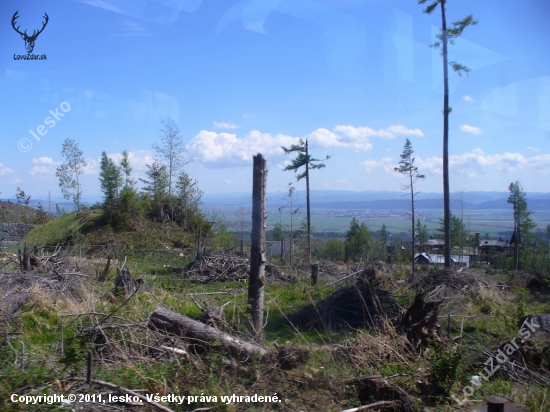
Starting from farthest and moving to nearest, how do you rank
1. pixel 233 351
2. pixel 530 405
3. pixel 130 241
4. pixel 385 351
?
pixel 130 241, pixel 385 351, pixel 233 351, pixel 530 405

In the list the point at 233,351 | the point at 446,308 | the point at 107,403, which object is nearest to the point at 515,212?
the point at 446,308

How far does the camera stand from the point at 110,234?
2480cm

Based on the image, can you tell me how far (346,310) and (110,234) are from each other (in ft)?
62.1

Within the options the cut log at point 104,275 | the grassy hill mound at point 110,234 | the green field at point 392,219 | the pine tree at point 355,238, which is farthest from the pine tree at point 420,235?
the cut log at point 104,275

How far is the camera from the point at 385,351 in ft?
19.2

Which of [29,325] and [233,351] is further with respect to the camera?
[29,325]

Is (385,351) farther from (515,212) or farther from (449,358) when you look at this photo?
(515,212)

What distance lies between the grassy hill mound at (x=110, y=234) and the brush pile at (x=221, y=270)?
8.90m

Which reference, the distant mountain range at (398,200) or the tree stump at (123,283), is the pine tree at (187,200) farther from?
the tree stump at (123,283)

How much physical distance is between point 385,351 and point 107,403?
349cm

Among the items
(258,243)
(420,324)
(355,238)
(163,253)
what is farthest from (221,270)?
(355,238)

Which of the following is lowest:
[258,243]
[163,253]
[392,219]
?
[163,253]

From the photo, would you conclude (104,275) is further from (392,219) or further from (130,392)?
(392,219)

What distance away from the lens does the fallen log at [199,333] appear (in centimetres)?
528
